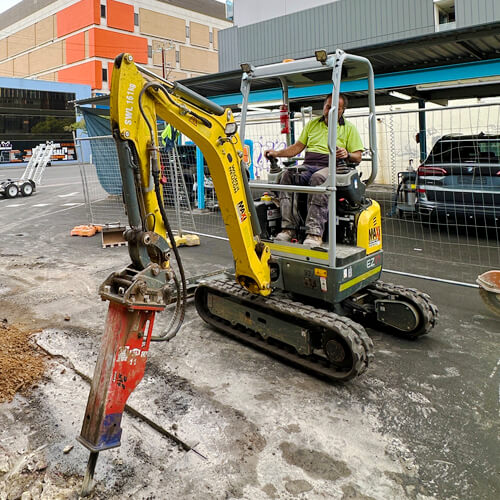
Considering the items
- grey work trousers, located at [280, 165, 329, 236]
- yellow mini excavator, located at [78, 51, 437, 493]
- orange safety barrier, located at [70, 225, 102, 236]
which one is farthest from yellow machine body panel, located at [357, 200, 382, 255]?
orange safety barrier, located at [70, 225, 102, 236]

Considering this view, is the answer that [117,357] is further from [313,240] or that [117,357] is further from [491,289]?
[491,289]

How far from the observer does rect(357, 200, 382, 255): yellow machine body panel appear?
4.66m

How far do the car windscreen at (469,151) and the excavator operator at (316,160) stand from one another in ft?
11.6

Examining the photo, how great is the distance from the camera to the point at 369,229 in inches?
185

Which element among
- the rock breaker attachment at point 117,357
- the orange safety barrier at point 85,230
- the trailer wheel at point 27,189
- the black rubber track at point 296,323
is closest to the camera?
the rock breaker attachment at point 117,357

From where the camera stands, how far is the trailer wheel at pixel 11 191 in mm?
17438

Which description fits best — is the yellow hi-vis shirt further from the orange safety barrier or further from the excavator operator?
the orange safety barrier

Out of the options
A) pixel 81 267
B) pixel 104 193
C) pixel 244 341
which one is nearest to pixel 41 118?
pixel 104 193

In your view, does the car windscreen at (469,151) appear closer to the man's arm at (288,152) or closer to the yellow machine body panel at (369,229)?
the yellow machine body panel at (369,229)

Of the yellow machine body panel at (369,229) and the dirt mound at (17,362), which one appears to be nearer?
the dirt mound at (17,362)

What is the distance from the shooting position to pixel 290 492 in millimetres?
2777

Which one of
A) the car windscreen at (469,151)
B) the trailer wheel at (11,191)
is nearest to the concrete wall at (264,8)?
the trailer wheel at (11,191)

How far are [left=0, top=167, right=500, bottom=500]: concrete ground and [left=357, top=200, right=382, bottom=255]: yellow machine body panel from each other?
0.98 metres

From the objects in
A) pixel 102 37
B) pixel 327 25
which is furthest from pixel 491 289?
pixel 102 37
